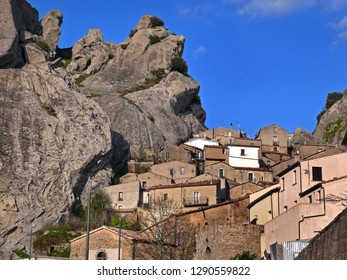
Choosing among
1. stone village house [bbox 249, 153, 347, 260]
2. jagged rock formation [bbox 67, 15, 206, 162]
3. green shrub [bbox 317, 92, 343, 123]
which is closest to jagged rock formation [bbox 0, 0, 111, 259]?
jagged rock formation [bbox 67, 15, 206, 162]

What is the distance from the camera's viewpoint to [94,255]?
48312mm

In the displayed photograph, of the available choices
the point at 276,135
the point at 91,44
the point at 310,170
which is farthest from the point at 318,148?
the point at 91,44

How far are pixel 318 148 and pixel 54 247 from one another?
148 feet

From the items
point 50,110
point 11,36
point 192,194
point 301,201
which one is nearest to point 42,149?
point 50,110

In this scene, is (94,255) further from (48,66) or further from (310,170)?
(48,66)

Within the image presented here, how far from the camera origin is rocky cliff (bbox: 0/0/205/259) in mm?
76062

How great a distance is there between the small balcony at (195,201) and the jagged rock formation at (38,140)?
14.0 metres

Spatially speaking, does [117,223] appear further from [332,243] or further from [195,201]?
[332,243]

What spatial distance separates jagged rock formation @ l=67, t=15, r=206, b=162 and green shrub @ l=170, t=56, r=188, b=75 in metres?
0.67

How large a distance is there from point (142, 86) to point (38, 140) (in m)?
39.5

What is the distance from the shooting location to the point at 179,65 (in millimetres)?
122250

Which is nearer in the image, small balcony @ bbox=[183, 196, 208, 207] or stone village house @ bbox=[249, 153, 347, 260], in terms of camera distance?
stone village house @ bbox=[249, 153, 347, 260]

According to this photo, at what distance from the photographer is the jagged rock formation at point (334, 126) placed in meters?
108

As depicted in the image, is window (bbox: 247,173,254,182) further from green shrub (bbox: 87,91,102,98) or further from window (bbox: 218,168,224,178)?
green shrub (bbox: 87,91,102,98)
